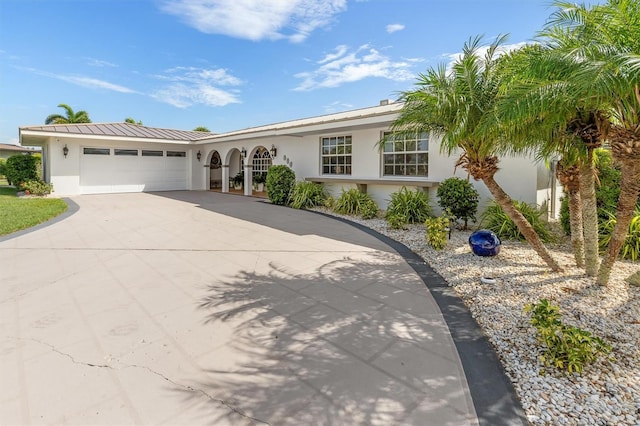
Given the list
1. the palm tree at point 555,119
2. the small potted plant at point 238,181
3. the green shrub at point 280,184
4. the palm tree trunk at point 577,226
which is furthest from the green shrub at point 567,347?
the small potted plant at point 238,181

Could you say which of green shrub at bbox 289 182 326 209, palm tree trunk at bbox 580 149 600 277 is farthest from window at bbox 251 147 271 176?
palm tree trunk at bbox 580 149 600 277

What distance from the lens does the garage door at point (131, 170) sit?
1712cm

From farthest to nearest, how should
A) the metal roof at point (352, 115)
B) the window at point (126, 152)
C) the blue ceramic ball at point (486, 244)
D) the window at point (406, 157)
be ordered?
the window at point (126, 152), the window at point (406, 157), the metal roof at point (352, 115), the blue ceramic ball at point (486, 244)

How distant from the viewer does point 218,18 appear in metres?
10.3

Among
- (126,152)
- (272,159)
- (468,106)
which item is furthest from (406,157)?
(126,152)

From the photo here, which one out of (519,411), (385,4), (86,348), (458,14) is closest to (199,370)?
(86,348)

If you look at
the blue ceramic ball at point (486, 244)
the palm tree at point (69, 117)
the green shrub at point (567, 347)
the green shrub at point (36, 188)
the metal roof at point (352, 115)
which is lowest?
the green shrub at point (567, 347)

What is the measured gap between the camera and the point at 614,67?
2.89 metres

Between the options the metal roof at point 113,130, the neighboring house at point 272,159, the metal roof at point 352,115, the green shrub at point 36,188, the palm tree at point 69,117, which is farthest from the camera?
the palm tree at point 69,117

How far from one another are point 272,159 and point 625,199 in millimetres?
13555

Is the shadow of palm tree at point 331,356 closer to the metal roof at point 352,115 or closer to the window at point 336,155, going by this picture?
the metal roof at point 352,115

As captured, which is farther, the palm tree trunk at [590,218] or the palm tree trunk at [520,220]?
the palm tree trunk at [520,220]

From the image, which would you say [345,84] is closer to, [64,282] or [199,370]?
[64,282]

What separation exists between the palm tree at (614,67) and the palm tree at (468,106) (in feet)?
2.98
